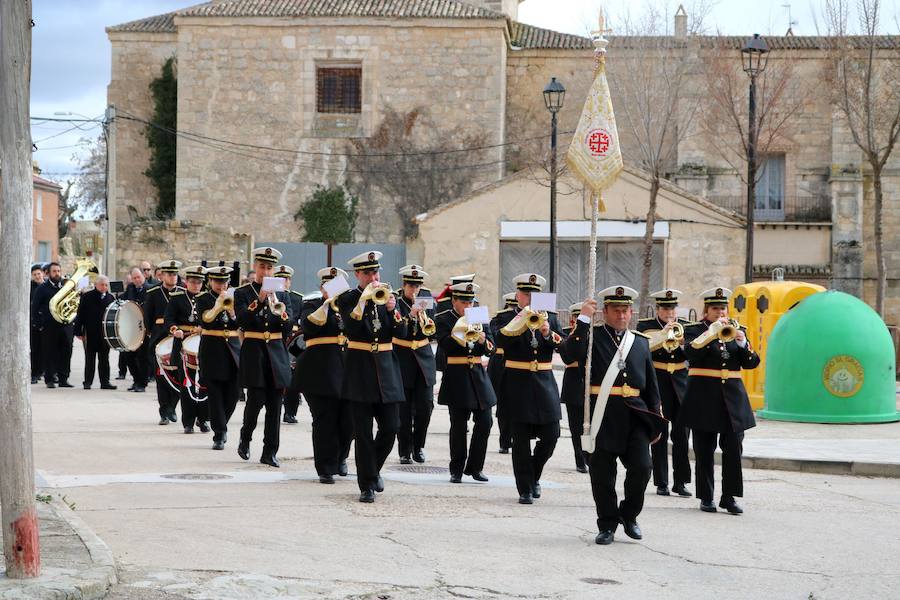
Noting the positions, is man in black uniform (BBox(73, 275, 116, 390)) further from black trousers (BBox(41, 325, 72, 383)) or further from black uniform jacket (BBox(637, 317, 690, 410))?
black uniform jacket (BBox(637, 317, 690, 410))

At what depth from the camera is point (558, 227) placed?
3791 cm

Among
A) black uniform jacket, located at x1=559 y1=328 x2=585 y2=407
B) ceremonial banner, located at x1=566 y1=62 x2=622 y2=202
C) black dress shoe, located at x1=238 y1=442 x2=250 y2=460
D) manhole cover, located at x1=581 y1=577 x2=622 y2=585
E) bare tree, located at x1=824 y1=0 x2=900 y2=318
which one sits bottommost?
manhole cover, located at x1=581 y1=577 x2=622 y2=585

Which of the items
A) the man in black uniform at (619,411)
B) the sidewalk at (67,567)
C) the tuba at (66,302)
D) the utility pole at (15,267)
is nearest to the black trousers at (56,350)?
the tuba at (66,302)

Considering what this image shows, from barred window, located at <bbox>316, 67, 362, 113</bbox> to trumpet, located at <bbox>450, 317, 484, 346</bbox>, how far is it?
111 feet

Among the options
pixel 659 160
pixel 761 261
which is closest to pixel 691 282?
pixel 659 160

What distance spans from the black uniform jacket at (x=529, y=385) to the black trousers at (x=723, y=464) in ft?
4.04

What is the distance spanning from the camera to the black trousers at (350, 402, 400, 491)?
409 inches

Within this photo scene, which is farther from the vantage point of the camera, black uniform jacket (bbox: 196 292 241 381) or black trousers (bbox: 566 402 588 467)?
black uniform jacket (bbox: 196 292 241 381)

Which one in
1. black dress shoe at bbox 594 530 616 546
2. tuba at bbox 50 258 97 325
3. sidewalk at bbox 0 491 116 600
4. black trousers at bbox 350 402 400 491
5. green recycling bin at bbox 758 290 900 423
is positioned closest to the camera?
sidewalk at bbox 0 491 116 600

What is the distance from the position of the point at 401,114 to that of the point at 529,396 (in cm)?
3455

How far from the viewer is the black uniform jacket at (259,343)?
41.7 ft

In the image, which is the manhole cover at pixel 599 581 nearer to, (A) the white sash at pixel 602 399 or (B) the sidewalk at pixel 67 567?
(A) the white sash at pixel 602 399

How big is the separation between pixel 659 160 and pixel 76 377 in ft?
59.5

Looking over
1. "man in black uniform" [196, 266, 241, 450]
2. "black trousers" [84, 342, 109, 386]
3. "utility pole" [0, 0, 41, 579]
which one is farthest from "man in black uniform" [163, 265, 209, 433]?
"utility pole" [0, 0, 41, 579]
